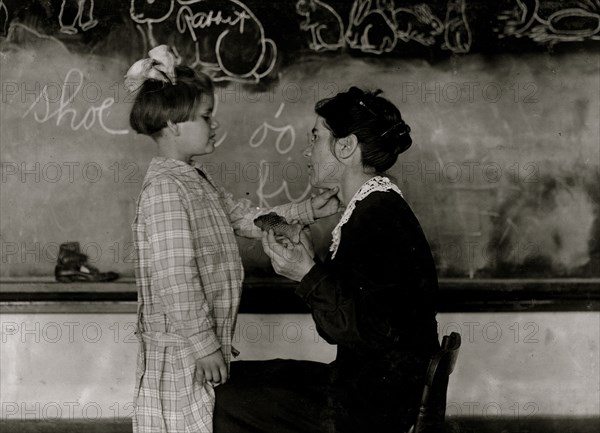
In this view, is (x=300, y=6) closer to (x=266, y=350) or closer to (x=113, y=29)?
(x=113, y=29)

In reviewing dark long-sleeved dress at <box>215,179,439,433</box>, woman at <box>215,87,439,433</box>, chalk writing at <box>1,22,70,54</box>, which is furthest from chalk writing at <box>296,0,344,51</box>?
dark long-sleeved dress at <box>215,179,439,433</box>

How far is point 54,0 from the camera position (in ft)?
12.7

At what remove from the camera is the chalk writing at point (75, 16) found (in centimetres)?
388

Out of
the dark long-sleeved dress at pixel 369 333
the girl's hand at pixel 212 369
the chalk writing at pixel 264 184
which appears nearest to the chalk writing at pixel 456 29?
the chalk writing at pixel 264 184

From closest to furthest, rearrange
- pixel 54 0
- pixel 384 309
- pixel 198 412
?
1. pixel 384 309
2. pixel 198 412
3. pixel 54 0

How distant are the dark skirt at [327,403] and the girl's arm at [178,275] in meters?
0.19

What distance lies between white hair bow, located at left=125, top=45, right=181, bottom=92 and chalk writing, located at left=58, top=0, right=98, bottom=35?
129 cm

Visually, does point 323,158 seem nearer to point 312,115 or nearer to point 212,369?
point 212,369

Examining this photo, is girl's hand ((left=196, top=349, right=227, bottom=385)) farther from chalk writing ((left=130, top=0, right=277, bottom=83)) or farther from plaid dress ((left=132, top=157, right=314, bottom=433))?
chalk writing ((left=130, top=0, right=277, bottom=83))

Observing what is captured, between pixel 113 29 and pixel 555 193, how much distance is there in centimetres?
236

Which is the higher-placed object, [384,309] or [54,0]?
[54,0]

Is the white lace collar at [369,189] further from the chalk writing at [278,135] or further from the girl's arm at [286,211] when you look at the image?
the chalk writing at [278,135]

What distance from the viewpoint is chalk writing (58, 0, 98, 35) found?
12.7 ft

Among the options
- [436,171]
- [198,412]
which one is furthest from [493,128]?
[198,412]
